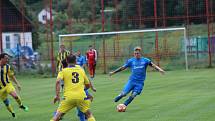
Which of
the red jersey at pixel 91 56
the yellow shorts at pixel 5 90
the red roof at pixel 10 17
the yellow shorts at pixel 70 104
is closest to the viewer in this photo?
the yellow shorts at pixel 70 104

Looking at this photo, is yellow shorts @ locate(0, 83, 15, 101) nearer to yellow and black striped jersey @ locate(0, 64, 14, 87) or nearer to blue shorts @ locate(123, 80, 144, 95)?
yellow and black striped jersey @ locate(0, 64, 14, 87)

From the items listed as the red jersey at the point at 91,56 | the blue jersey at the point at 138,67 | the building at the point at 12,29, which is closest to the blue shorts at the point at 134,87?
the blue jersey at the point at 138,67

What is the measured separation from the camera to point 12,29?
48.8 metres

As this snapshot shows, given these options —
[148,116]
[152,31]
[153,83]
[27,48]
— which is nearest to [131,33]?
[152,31]

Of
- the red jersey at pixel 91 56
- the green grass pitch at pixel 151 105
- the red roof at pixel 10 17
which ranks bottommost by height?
the green grass pitch at pixel 151 105

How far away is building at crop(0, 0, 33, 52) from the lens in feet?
153

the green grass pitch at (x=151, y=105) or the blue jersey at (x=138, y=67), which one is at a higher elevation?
the blue jersey at (x=138, y=67)

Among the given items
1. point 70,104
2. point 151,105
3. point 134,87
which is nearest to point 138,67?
point 134,87

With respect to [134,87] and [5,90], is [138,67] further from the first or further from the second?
[5,90]

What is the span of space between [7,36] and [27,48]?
243cm

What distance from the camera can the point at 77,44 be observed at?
4522 cm

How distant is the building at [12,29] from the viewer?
46656 mm

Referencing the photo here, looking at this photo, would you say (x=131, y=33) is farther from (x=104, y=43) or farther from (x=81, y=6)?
(x=81, y=6)

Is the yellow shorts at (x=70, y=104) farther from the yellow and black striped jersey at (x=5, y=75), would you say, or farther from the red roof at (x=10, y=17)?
the red roof at (x=10, y=17)
